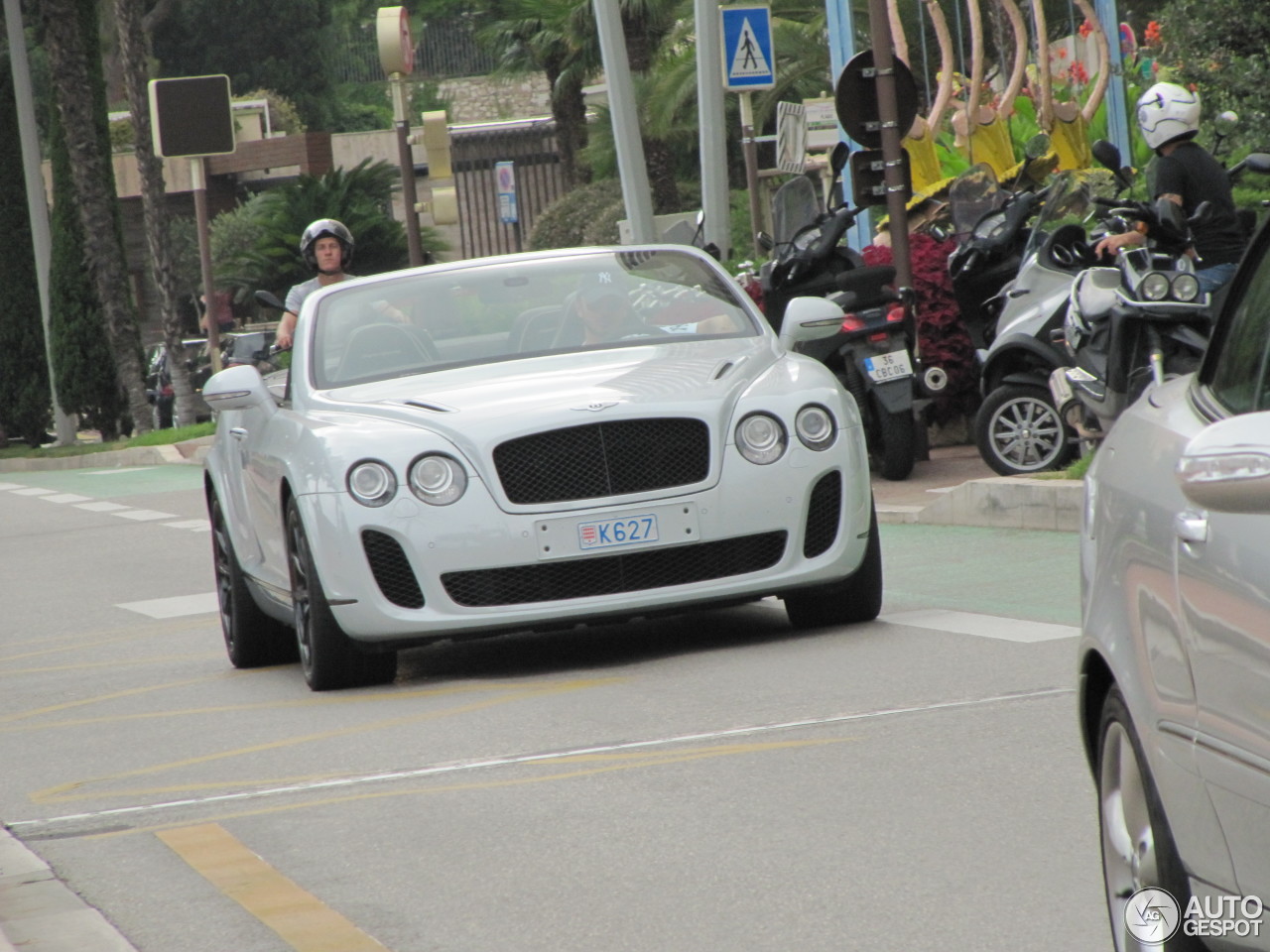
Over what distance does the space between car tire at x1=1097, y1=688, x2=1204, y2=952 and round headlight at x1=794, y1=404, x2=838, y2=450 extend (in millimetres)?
4171

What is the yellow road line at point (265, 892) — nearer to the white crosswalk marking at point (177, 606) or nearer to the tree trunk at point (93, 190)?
the white crosswalk marking at point (177, 606)

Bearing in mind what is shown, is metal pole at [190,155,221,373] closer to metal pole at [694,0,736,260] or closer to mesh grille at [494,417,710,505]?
metal pole at [694,0,736,260]

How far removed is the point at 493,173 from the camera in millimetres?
61000

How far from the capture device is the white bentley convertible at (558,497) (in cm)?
797

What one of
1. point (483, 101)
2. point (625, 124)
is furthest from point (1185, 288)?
point (483, 101)

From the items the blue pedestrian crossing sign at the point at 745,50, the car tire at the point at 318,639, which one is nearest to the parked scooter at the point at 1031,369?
the car tire at the point at 318,639

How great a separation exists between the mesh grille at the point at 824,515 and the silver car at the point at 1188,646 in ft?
12.8

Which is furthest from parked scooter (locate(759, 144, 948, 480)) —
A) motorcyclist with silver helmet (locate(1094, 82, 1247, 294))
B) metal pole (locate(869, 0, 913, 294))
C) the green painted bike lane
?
the green painted bike lane

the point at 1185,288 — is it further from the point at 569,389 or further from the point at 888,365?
the point at 569,389

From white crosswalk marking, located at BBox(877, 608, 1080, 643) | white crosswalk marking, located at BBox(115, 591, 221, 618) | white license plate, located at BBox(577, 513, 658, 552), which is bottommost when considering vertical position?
white crosswalk marking, located at BBox(115, 591, 221, 618)

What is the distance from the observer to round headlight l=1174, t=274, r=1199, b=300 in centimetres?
1102

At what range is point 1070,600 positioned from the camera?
29.7 feet

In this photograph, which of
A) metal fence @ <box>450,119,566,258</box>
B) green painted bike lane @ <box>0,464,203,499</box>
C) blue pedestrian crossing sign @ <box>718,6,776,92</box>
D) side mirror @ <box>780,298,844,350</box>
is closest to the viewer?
side mirror @ <box>780,298,844,350</box>

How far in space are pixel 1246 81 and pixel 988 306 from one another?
398 centimetres
